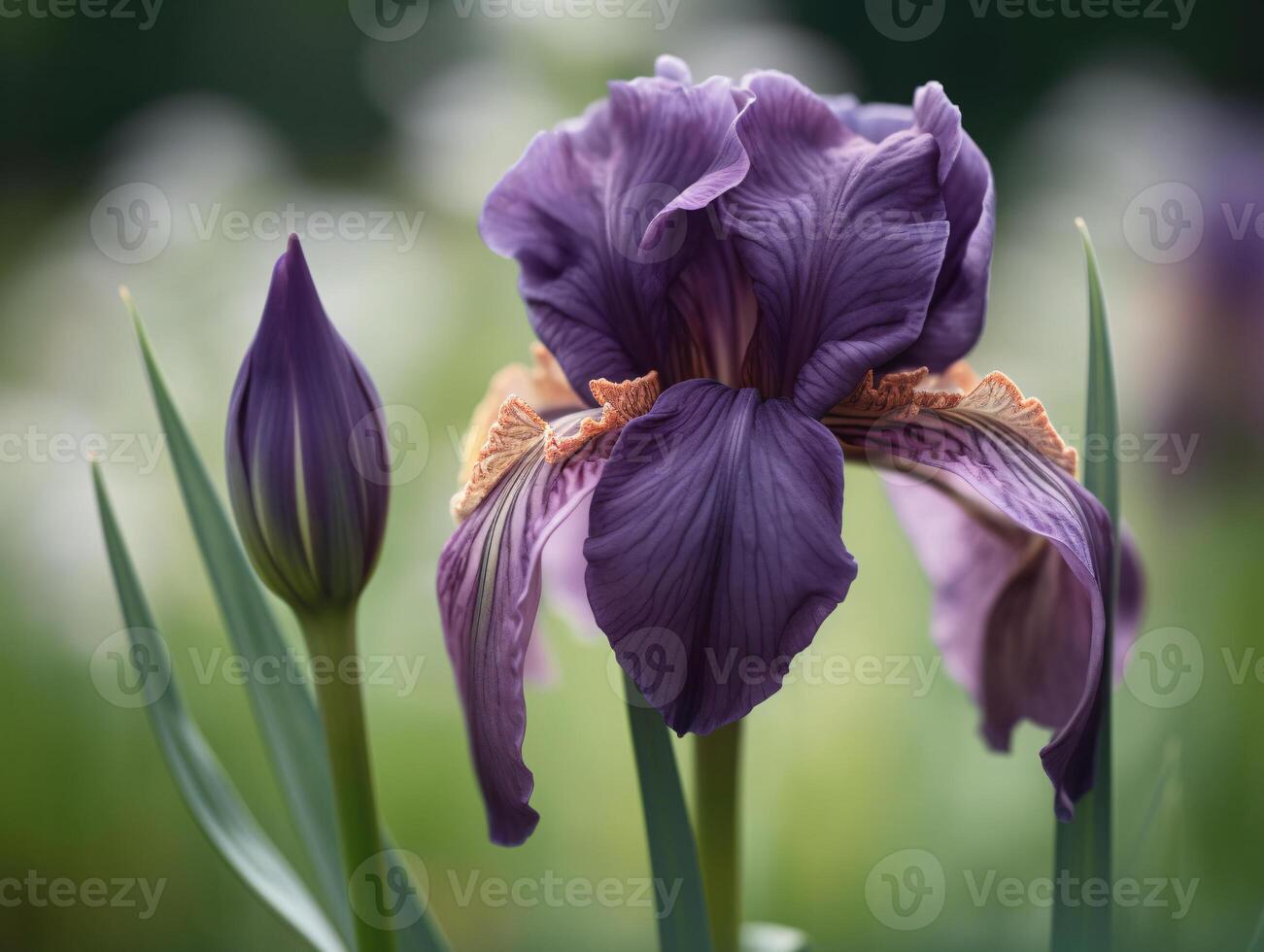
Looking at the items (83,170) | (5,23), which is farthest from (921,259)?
(5,23)

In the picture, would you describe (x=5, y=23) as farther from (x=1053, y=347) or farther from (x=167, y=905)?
(x=1053, y=347)

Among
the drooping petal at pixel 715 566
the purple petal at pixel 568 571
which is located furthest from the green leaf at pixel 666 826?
the purple petal at pixel 568 571

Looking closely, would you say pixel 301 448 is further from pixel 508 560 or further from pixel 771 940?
pixel 771 940

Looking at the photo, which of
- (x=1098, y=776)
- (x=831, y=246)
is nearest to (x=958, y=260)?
(x=831, y=246)

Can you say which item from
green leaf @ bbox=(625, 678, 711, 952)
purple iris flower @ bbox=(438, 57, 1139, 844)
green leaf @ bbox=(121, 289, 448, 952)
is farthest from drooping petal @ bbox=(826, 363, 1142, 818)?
green leaf @ bbox=(121, 289, 448, 952)

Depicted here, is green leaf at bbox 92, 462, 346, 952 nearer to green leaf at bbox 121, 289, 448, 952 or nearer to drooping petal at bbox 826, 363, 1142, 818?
green leaf at bbox 121, 289, 448, 952
